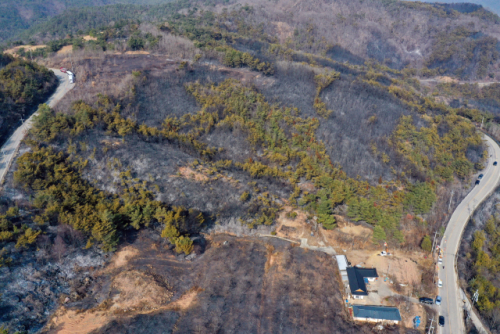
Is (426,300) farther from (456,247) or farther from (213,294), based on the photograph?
(213,294)

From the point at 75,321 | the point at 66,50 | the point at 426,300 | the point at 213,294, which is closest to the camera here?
the point at 75,321

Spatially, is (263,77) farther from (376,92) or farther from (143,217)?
(143,217)

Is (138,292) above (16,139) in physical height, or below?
below

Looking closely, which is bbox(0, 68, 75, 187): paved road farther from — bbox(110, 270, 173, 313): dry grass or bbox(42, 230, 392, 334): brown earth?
bbox(110, 270, 173, 313): dry grass

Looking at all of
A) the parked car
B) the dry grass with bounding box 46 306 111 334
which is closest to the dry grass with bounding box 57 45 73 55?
the dry grass with bounding box 46 306 111 334

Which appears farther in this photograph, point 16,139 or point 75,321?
point 16,139

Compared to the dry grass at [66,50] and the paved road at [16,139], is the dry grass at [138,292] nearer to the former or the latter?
the paved road at [16,139]

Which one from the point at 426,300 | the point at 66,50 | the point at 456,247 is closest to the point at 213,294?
the point at 426,300
